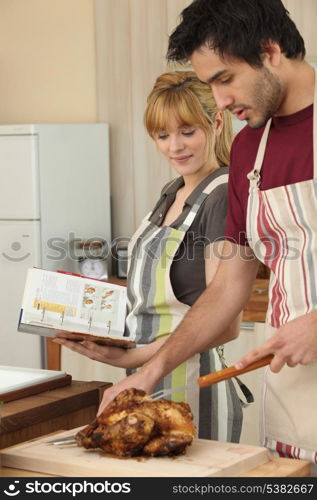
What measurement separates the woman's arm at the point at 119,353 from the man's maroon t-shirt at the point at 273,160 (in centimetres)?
37

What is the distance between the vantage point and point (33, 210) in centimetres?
432

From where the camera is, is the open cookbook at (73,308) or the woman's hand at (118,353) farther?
the woman's hand at (118,353)

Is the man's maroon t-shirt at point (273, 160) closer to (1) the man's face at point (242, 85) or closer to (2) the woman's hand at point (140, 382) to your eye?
(1) the man's face at point (242, 85)

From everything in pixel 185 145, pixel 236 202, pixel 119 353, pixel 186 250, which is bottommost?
pixel 119 353

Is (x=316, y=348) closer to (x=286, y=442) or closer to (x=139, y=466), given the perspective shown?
(x=286, y=442)

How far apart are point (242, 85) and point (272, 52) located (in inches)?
3.5

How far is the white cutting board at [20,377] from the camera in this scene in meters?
1.82

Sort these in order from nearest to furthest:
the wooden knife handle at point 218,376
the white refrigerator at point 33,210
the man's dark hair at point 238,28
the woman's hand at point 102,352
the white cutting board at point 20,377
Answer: the wooden knife handle at point 218,376
the man's dark hair at point 238,28
the white cutting board at point 20,377
the woman's hand at point 102,352
the white refrigerator at point 33,210

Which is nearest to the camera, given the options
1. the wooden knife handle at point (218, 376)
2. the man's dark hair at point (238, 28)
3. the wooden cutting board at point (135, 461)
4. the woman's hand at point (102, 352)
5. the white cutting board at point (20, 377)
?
the wooden cutting board at point (135, 461)

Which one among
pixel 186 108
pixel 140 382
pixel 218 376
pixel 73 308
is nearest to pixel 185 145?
pixel 186 108

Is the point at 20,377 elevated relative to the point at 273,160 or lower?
lower

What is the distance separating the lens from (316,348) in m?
1.58

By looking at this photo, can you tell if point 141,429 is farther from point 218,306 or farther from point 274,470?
point 218,306

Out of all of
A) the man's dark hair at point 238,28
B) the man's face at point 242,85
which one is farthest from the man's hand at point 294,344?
the man's dark hair at point 238,28
